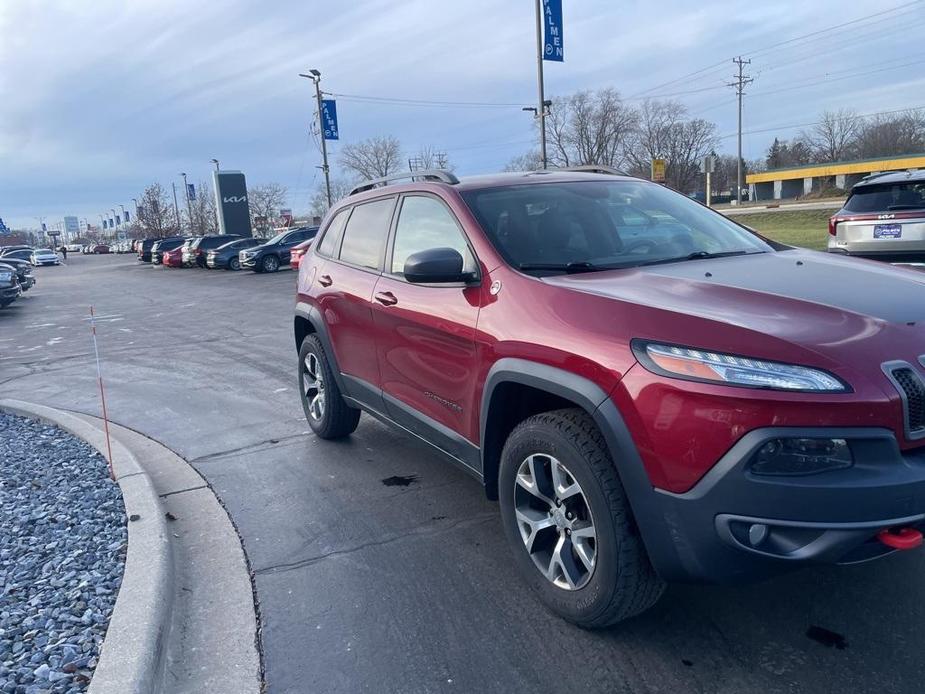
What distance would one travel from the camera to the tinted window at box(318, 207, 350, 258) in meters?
5.27

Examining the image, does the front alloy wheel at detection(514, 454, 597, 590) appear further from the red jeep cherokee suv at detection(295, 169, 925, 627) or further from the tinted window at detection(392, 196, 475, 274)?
the tinted window at detection(392, 196, 475, 274)

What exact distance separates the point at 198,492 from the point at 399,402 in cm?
155

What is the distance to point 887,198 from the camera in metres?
8.86

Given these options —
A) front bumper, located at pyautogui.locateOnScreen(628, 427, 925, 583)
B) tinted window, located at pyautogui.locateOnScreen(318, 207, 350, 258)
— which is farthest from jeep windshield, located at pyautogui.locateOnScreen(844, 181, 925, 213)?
front bumper, located at pyautogui.locateOnScreen(628, 427, 925, 583)

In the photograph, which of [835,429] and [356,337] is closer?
[835,429]

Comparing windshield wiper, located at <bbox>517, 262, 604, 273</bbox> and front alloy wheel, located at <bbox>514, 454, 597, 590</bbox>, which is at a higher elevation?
windshield wiper, located at <bbox>517, 262, 604, 273</bbox>

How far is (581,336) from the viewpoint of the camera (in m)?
2.71

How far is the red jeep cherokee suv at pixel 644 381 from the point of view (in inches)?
88.1

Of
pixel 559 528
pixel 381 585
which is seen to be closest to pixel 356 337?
pixel 381 585

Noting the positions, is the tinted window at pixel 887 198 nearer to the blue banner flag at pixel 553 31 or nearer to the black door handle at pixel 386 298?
the black door handle at pixel 386 298

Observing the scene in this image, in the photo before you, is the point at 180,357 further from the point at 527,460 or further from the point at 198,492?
the point at 527,460

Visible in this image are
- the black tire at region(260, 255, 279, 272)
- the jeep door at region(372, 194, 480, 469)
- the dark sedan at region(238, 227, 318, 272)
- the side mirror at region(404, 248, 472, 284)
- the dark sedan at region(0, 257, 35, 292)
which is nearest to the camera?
the side mirror at region(404, 248, 472, 284)

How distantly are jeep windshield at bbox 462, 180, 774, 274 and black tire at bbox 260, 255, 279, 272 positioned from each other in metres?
26.1

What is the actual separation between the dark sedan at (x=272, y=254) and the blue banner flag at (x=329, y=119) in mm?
10035
